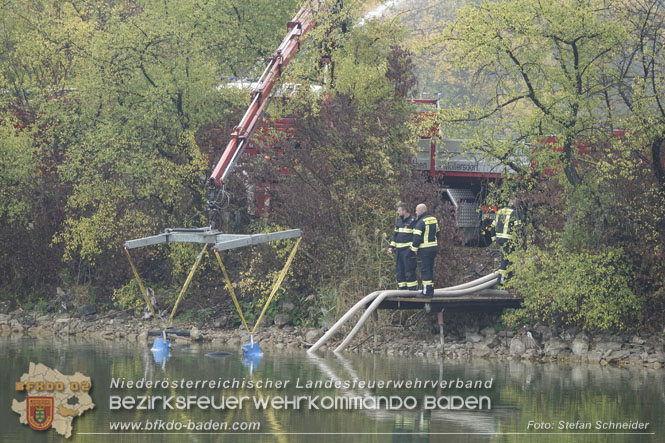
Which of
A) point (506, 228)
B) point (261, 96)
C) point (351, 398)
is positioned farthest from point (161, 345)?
point (261, 96)

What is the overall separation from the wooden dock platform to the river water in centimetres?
123

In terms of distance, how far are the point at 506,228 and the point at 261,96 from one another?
722 cm

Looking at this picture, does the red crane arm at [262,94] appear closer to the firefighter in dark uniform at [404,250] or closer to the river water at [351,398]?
the firefighter in dark uniform at [404,250]

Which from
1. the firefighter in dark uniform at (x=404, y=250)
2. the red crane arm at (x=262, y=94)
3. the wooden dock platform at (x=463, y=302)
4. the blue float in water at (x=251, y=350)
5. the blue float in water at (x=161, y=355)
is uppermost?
the red crane arm at (x=262, y=94)

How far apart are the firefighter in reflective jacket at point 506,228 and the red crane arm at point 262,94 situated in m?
6.14

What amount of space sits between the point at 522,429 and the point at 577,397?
9.26 ft

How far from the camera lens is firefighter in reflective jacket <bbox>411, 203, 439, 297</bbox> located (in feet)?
67.8

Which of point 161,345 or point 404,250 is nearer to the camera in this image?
point 161,345

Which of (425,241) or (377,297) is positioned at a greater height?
(425,241)

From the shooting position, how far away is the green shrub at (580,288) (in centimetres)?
2036

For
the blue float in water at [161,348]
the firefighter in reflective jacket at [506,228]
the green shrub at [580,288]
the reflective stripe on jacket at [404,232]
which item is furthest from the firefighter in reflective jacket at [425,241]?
the blue float in water at [161,348]

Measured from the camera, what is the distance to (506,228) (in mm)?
21969

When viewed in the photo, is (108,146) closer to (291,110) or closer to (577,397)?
(291,110)

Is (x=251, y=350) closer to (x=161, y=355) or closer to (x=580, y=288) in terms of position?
(x=161, y=355)
